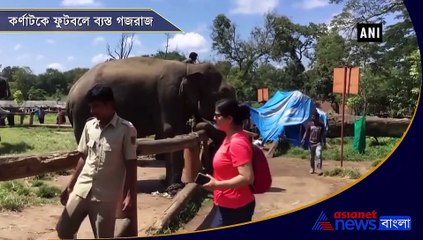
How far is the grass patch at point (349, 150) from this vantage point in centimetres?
363

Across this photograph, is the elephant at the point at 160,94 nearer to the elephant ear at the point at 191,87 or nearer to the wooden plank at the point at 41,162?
the elephant ear at the point at 191,87

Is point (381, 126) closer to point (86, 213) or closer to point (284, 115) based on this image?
point (284, 115)

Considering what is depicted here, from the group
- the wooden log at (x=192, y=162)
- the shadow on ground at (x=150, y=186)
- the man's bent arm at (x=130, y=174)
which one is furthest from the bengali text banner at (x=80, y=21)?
the shadow on ground at (x=150, y=186)

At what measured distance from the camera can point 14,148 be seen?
31.1 ft

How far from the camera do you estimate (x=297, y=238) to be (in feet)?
11.7

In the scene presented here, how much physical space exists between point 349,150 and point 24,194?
3692 millimetres

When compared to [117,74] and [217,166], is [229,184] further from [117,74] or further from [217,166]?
[117,74]

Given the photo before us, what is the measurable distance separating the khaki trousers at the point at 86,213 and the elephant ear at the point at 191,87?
3414 millimetres

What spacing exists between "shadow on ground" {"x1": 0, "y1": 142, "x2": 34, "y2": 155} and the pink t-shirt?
6703 millimetres

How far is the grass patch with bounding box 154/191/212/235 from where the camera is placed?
4470mm

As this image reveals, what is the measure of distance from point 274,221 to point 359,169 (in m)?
0.71

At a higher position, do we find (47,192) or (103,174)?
(103,174)

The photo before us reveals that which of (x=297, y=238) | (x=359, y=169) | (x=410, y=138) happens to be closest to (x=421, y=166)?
(x=410, y=138)

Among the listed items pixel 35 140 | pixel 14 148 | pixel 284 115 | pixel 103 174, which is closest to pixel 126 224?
pixel 103 174
